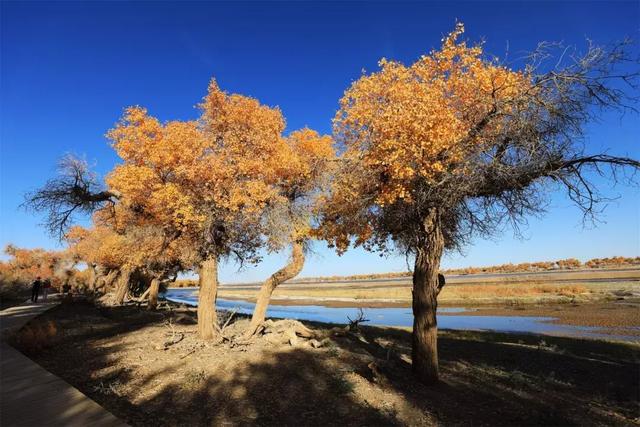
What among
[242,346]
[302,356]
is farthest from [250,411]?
[242,346]

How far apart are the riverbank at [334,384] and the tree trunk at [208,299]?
Answer: 0.54m

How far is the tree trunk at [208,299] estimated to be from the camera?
48.4ft

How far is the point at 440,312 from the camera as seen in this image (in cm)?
4125

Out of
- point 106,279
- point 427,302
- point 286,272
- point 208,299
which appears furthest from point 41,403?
point 106,279

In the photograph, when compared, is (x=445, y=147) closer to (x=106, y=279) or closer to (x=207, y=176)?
(x=207, y=176)

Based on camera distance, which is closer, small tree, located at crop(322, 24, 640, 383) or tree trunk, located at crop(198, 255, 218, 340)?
small tree, located at crop(322, 24, 640, 383)

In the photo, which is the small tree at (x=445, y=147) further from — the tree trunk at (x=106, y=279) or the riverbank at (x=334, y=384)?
the tree trunk at (x=106, y=279)

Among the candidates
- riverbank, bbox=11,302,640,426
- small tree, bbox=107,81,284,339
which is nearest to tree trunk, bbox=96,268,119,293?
small tree, bbox=107,81,284,339

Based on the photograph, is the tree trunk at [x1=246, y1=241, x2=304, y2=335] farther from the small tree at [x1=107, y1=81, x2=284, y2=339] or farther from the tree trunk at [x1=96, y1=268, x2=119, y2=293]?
the tree trunk at [x1=96, y1=268, x2=119, y2=293]

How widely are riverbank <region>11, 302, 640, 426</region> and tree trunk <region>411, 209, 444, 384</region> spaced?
0.50 metres

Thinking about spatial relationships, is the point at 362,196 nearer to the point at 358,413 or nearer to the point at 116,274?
the point at 358,413

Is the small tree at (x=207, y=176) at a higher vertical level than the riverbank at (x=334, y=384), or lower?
higher

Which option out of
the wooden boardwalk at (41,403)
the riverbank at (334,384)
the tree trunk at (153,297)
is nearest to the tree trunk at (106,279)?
the tree trunk at (153,297)

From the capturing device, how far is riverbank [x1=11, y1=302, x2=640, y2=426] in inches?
322
